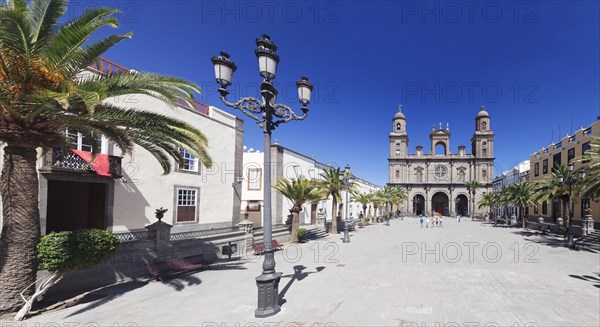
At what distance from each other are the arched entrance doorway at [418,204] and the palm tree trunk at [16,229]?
7707cm

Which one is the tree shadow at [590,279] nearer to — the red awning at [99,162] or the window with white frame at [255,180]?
the red awning at [99,162]

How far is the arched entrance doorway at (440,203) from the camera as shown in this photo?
74875 mm

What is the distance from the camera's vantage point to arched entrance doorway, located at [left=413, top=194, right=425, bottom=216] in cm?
7481

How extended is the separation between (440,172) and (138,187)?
74.0m

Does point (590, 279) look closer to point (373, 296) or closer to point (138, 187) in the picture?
point (373, 296)

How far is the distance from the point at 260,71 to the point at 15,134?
6.00 metres

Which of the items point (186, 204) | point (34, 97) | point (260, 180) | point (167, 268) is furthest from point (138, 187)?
point (260, 180)

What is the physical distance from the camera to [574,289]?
9859mm

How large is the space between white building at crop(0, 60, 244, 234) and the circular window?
6652 cm

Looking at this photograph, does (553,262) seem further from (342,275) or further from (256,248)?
(256,248)

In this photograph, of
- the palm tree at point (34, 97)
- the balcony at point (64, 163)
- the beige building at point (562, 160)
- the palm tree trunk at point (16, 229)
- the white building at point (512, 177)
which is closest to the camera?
the palm tree at point (34, 97)

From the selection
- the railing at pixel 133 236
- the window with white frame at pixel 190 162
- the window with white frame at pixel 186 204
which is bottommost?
the railing at pixel 133 236

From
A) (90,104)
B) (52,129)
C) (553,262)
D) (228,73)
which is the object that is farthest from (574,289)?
(52,129)

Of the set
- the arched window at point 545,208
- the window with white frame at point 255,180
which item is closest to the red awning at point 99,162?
the window with white frame at point 255,180
